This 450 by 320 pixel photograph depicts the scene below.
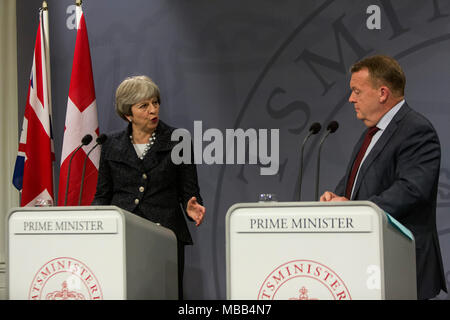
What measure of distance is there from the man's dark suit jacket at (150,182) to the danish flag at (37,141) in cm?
118

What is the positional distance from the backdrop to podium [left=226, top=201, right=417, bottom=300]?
9.10 ft

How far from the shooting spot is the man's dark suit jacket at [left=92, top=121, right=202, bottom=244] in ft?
12.9

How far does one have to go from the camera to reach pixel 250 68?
5453 millimetres

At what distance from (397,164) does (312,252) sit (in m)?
1.02

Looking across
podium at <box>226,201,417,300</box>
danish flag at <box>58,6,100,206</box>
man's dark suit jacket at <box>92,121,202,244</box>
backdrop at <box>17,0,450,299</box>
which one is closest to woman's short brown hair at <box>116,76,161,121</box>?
man's dark suit jacket at <box>92,121,202,244</box>

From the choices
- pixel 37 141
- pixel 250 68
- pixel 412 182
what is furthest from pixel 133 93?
pixel 412 182

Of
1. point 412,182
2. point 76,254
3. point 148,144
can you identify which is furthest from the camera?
point 148,144

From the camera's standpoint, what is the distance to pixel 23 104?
5688mm

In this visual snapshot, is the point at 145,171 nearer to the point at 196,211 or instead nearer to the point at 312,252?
the point at 196,211

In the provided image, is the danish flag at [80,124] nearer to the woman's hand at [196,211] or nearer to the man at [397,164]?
the woman's hand at [196,211]

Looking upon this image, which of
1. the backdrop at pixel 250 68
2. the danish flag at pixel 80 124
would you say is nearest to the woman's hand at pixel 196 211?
the danish flag at pixel 80 124

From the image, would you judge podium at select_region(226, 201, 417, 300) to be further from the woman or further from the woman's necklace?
the woman's necklace

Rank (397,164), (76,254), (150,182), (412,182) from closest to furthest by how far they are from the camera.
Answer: (76,254) → (412,182) → (397,164) → (150,182)

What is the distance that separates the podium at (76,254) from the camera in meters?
2.69
